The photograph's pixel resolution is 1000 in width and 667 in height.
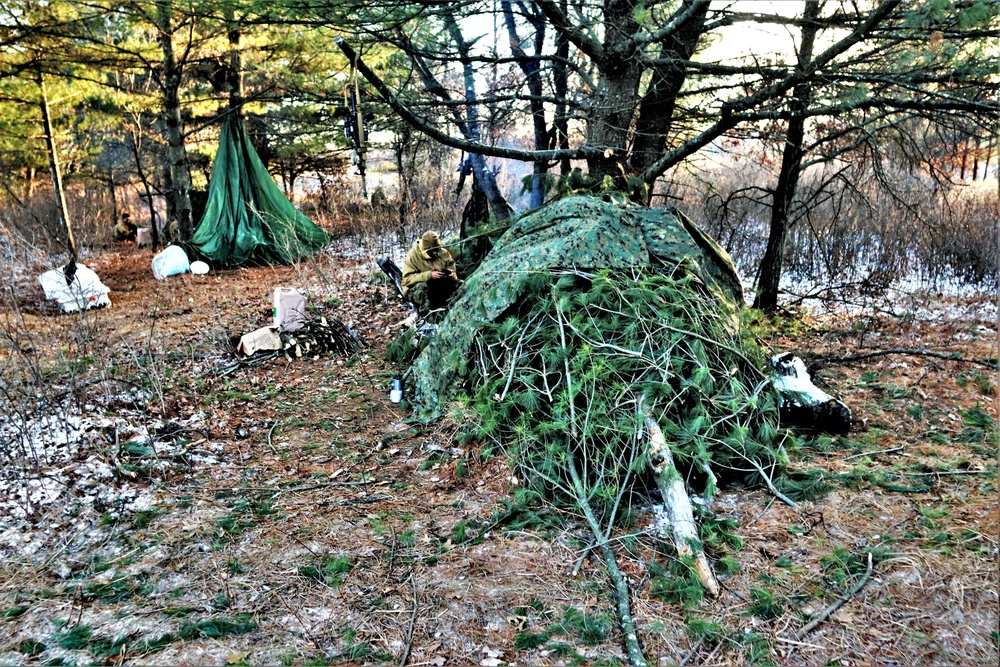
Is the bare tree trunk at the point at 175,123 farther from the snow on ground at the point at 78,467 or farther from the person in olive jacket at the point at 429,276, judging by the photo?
the snow on ground at the point at 78,467

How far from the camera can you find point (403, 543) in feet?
11.7

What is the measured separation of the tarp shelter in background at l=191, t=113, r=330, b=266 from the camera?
12.5 m

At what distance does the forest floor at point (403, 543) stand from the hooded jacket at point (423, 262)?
5.57ft

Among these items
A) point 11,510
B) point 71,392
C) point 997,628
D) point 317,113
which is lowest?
point 997,628

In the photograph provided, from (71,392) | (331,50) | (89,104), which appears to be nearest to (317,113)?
(331,50)

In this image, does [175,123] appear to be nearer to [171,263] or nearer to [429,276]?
[171,263]

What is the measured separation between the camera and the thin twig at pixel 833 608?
276cm

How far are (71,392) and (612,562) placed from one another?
4566 millimetres

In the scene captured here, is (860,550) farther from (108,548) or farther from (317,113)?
(317,113)

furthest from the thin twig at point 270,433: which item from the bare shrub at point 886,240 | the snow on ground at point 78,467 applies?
the bare shrub at point 886,240

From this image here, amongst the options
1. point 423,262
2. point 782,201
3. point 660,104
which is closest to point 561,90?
point 660,104

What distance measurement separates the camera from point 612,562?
3.24 metres

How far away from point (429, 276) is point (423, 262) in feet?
1.13

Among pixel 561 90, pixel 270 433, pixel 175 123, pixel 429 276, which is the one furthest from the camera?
pixel 175 123
